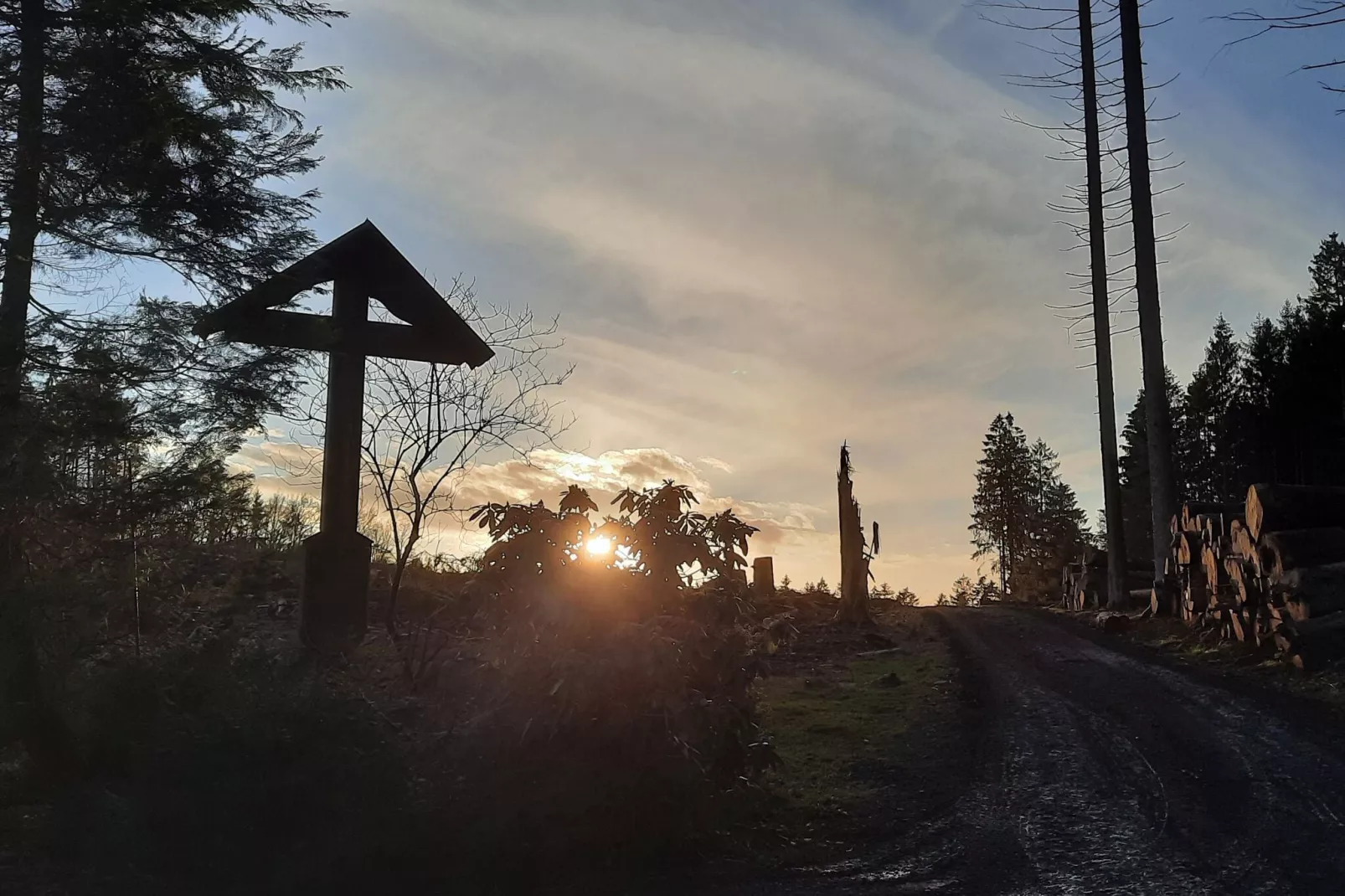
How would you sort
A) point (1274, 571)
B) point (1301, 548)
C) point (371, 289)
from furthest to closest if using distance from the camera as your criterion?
1. point (1274, 571)
2. point (1301, 548)
3. point (371, 289)

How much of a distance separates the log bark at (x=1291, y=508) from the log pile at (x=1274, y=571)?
0.04ft

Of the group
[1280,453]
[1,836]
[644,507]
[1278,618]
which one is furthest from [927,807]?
[1280,453]

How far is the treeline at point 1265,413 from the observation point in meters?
36.6

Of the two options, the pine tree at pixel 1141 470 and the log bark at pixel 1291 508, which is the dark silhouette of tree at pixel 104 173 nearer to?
the log bark at pixel 1291 508

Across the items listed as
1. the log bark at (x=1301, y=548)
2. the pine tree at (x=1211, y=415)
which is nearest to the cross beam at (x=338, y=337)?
the log bark at (x=1301, y=548)

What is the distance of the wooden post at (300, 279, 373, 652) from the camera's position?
694 centimetres

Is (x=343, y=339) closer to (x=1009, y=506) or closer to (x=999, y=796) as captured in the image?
(x=999, y=796)

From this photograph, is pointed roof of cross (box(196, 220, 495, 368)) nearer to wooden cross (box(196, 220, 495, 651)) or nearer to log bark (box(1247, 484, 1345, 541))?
wooden cross (box(196, 220, 495, 651))

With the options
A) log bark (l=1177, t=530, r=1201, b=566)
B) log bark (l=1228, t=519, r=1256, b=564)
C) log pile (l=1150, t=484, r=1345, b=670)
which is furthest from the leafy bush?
log bark (l=1177, t=530, r=1201, b=566)

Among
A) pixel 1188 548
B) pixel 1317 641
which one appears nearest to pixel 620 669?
pixel 1317 641

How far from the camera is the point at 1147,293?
17297 millimetres

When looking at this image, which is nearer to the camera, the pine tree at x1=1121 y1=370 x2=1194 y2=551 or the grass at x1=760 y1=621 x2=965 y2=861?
the grass at x1=760 y1=621 x2=965 y2=861

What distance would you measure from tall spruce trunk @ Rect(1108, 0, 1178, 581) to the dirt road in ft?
24.3

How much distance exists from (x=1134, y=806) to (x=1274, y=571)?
23.5 ft
